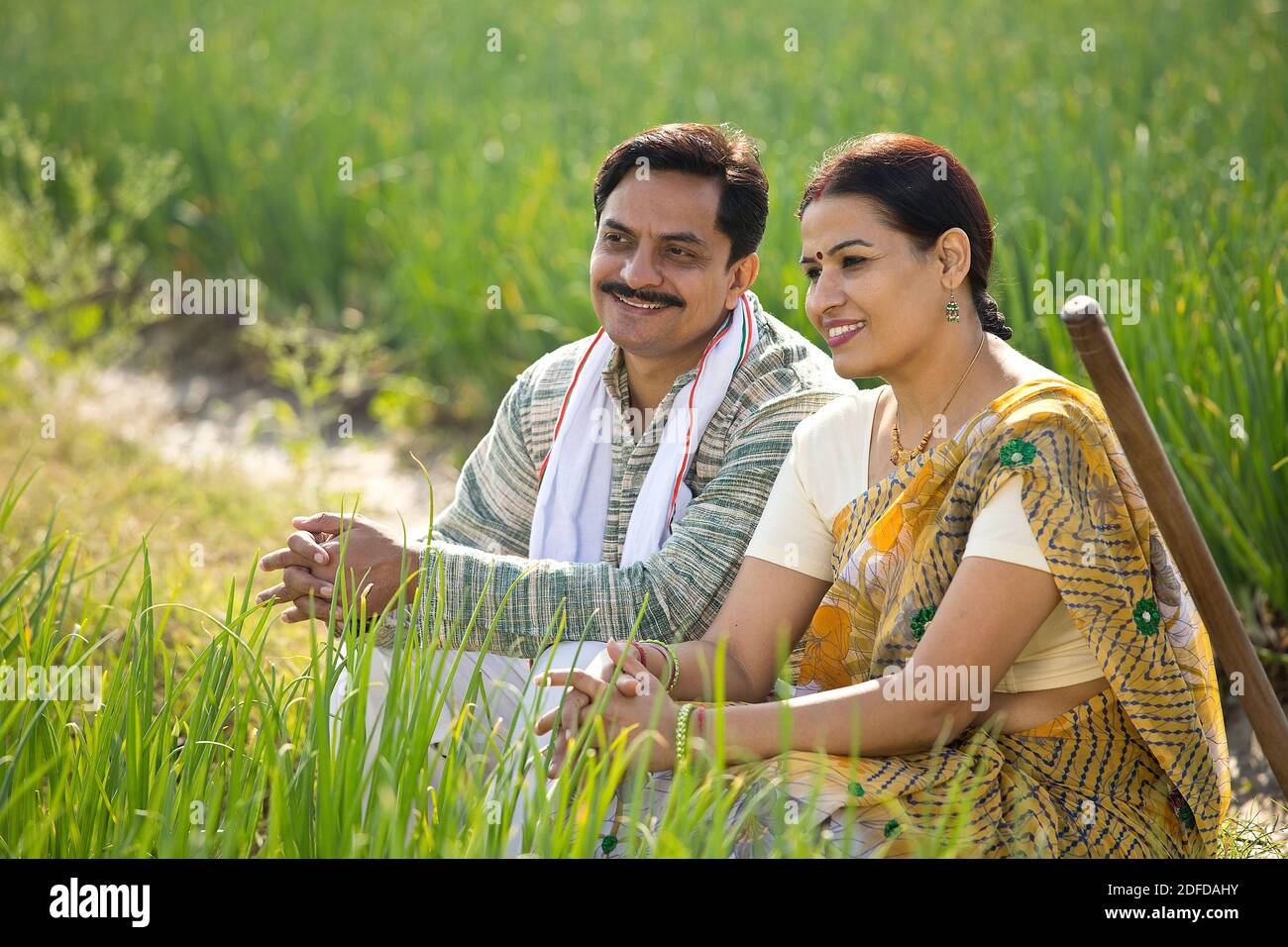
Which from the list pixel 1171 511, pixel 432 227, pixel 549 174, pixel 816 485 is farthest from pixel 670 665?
pixel 432 227

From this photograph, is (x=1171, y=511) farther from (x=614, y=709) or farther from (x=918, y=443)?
(x=614, y=709)

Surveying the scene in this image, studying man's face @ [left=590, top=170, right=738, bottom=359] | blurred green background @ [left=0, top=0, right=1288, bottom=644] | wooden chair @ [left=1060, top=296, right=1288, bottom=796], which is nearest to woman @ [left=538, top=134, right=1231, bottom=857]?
wooden chair @ [left=1060, top=296, right=1288, bottom=796]

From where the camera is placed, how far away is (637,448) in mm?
2803

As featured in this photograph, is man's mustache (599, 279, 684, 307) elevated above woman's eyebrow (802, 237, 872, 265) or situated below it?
above

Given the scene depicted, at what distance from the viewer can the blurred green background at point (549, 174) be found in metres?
3.46

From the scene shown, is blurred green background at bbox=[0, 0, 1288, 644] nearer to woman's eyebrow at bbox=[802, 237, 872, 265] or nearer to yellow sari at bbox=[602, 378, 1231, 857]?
yellow sari at bbox=[602, 378, 1231, 857]

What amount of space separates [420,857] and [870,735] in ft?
2.16

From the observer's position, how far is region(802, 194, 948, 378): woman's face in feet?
7.26

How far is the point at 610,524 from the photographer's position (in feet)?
9.30

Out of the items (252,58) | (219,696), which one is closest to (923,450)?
(219,696)

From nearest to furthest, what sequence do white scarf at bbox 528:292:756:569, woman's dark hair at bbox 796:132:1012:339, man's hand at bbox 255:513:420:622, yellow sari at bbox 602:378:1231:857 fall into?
yellow sari at bbox 602:378:1231:857 < woman's dark hair at bbox 796:132:1012:339 < man's hand at bbox 255:513:420:622 < white scarf at bbox 528:292:756:569

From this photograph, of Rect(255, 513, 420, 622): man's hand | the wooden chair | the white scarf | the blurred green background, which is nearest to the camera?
the wooden chair
